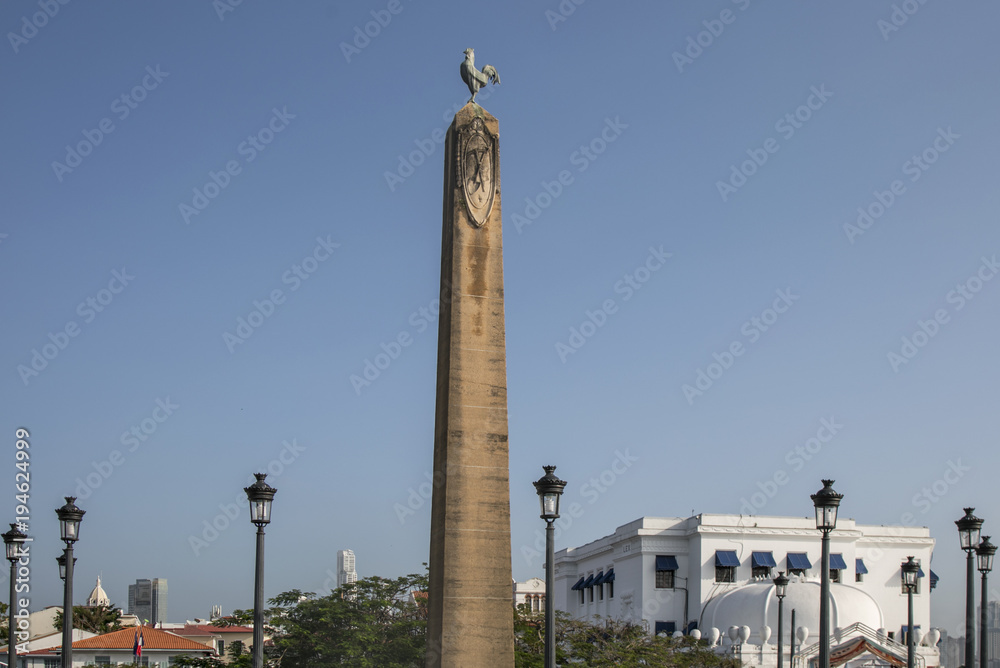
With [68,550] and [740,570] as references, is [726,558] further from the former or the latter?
[68,550]

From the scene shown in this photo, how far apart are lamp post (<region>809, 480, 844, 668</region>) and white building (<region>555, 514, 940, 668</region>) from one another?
50.0 metres

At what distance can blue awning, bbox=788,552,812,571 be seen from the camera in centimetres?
7706

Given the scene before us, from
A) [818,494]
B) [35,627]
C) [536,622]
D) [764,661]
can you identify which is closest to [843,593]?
[764,661]

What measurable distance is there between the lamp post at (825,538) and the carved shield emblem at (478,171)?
6.91 m

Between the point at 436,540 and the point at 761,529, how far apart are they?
63.6m

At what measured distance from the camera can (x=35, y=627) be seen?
9062 cm

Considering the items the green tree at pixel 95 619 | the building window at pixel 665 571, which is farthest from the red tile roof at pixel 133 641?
the building window at pixel 665 571

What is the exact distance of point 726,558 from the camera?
76625 mm

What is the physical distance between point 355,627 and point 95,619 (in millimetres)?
48913

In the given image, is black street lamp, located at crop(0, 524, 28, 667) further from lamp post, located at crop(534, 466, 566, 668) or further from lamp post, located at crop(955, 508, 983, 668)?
lamp post, located at crop(955, 508, 983, 668)

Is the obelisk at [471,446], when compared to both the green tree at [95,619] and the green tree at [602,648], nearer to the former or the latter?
the green tree at [602,648]

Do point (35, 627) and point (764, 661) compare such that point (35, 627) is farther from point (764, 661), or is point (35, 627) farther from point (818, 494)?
point (818, 494)

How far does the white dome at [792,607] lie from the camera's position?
64188mm

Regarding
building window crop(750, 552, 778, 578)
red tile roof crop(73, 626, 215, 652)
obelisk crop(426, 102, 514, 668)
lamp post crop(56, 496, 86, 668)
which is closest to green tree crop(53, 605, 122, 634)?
red tile roof crop(73, 626, 215, 652)
